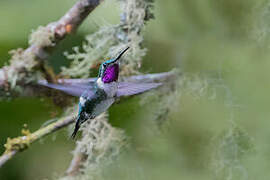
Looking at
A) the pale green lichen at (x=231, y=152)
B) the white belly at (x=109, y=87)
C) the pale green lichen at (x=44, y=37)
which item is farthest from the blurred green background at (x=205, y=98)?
the white belly at (x=109, y=87)

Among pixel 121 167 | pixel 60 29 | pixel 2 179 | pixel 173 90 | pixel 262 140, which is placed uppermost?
pixel 60 29

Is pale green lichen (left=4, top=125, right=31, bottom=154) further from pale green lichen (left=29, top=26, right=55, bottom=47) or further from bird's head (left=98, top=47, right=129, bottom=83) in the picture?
bird's head (left=98, top=47, right=129, bottom=83)

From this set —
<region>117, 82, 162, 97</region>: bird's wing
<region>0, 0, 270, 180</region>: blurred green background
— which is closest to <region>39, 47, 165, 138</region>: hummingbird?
<region>117, 82, 162, 97</region>: bird's wing

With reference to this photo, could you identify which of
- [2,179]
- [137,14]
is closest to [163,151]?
[137,14]

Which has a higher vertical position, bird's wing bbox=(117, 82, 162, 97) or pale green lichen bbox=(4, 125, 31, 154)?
bird's wing bbox=(117, 82, 162, 97)

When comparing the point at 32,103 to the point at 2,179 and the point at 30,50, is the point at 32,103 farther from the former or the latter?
the point at 30,50

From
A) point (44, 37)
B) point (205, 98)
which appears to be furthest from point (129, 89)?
point (44, 37)
